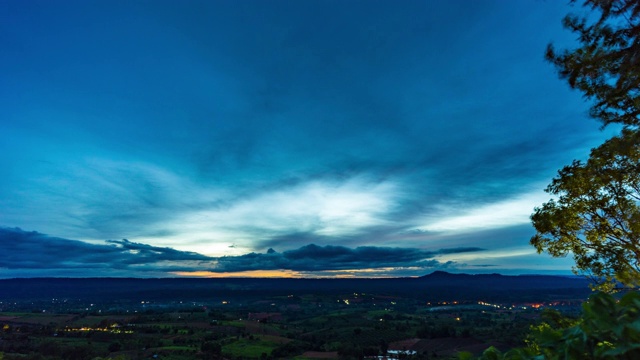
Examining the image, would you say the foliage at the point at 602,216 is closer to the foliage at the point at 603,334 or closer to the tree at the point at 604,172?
the tree at the point at 604,172

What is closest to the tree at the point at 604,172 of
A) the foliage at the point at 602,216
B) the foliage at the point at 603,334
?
the foliage at the point at 602,216

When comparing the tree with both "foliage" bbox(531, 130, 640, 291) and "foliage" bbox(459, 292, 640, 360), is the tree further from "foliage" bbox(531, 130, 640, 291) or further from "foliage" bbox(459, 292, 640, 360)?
"foliage" bbox(459, 292, 640, 360)

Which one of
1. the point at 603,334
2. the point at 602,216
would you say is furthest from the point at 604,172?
the point at 603,334

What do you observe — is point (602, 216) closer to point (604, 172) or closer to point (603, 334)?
→ point (604, 172)

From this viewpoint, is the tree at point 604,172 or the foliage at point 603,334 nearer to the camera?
the foliage at point 603,334

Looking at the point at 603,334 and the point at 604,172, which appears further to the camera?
the point at 604,172

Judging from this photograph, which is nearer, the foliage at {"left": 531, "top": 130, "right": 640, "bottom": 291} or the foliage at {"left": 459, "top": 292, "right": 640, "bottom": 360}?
the foliage at {"left": 459, "top": 292, "right": 640, "bottom": 360}

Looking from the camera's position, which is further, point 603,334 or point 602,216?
point 602,216

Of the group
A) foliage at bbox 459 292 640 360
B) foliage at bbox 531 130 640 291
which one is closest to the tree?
foliage at bbox 531 130 640 291

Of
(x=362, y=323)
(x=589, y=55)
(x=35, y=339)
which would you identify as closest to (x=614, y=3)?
(x=589, y=55)
